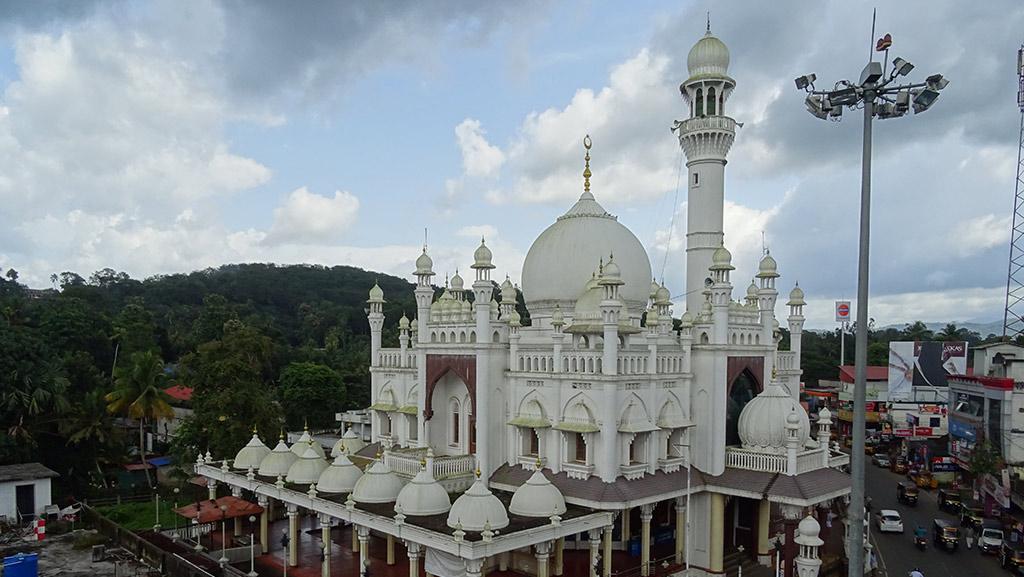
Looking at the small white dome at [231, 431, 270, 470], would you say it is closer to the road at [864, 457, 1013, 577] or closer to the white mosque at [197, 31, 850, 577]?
the white mosque at [197, 31, 850, 577]

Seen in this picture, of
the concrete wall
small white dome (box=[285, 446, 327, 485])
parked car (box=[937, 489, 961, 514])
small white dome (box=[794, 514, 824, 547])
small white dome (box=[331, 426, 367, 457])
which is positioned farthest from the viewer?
parked car (box=[937, 489, 961, 514])

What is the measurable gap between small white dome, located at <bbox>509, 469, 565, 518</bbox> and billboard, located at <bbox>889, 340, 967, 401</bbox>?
47319 millimetres

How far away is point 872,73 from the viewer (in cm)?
1167

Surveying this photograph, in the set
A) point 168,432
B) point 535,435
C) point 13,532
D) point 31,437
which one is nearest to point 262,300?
point 168,432

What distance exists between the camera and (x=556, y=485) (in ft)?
73.3

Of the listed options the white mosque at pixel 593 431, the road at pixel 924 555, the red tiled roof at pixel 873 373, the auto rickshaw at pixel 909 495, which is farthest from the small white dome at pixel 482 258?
the red tiled roof at pixel 873 373

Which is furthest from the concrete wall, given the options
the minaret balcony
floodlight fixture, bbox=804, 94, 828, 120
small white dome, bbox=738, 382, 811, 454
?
floodlight fixture, bbox=804, 94, 828, 120

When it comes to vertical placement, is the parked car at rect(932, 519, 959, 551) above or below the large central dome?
below

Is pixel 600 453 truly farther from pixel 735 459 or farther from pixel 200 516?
pixel 200 516

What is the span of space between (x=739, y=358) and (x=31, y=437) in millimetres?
30850

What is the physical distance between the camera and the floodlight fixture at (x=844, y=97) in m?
12.3

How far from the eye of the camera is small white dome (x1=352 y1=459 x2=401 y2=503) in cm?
2230

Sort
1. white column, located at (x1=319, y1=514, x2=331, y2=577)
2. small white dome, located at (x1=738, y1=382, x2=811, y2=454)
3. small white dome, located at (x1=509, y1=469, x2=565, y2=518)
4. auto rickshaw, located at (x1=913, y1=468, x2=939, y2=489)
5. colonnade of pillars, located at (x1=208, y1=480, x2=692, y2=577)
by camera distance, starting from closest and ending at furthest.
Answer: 1. colonnade of pillars, located at (x1=208, y1=480, x2=692, y2=577)
2. small white dome, located at (x1=509, y1=469, x2=565, y2=518)
3. white column, located at (x1=319, y1=514, x2=331, y2=577)
4. small white dome, located at (x1=738, y1=382, x2=811, y2=454)
5. auto rickshaw, located at (x1=913, y1=468, x2=939, y2=489)

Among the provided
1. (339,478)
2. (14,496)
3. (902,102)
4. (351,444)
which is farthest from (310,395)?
(902,102)
